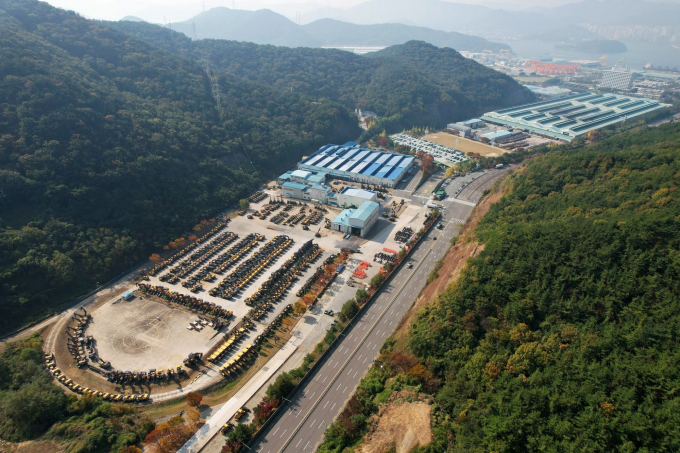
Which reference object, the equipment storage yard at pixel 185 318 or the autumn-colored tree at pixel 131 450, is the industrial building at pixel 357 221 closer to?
the equipment storage yard at pixel 185 318

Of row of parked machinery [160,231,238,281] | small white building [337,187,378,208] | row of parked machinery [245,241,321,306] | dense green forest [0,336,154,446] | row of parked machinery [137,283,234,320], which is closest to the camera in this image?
dense green forest [0,336,154,446]

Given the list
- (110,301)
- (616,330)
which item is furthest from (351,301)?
(110,301)

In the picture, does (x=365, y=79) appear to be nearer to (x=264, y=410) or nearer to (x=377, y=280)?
(x=377, y=280)

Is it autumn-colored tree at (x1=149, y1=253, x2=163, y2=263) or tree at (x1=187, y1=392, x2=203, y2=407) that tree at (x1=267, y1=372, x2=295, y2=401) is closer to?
tree at (x1=187, y1=392, x2=203, y2=407)

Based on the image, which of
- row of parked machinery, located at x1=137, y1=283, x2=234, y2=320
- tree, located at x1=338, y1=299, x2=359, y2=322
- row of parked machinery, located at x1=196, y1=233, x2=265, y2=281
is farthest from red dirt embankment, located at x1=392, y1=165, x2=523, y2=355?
row of parked machinery, located at x1=196, y1=233, x2=265, y2=281

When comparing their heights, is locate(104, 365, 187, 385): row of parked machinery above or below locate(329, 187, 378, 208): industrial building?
below

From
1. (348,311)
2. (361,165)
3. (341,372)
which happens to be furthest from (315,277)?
(361,165)

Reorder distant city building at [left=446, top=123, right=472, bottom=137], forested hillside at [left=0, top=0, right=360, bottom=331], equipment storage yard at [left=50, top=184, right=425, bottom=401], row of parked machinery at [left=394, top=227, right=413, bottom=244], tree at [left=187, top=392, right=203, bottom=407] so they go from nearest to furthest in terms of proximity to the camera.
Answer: tree at [left=187, top=392, right=203, bottom=407]
equipment storage yard at [left=50, top=184, right=425, bottom=401]
forested hillside at [left=0, top=0, right=360, bottom=331]
row of parked machinery at [left=394, top=227, right=413, bottom=244]
distant city building at [left=446, top=123, right=472, bottom=137]

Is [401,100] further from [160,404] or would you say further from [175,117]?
[160,404]
